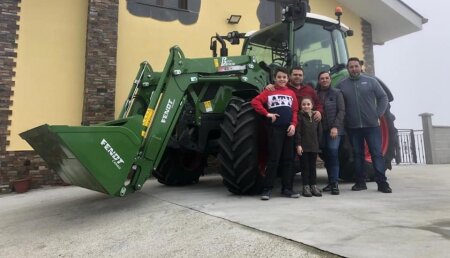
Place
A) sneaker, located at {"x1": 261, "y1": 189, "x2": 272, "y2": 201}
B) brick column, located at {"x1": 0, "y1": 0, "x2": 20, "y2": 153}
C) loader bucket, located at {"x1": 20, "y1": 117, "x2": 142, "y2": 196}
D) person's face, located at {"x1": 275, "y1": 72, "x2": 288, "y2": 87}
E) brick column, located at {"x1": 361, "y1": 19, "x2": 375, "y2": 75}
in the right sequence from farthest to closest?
1. brick column, located at {"x1": 361, "y1": 19, "x2": 375, "y2": 75}
2. brick column, located at {"x1": 0, "y1": 0, "x2": 20, "y2": 153}
3. person's face, located at {"x1": 275, "y1": 72, "x2": 288, "y2": 87}
4. sneaker, located at {"x1": 261, "y1": 189, "x2": 272, "y2": 201}
5. loader bucket, located at {"x1": 20, "y1": 117, "x2": 142, "y2": 196}

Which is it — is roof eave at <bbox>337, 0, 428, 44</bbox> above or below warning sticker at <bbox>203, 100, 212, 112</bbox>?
above

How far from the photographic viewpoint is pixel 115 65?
7.68 m

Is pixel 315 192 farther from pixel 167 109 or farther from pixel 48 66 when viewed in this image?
pixel 48 66

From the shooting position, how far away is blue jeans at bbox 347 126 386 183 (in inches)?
193

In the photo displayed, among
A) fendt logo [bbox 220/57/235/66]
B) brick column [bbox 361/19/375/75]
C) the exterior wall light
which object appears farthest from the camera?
brick column [bbox 361/19/375/75]

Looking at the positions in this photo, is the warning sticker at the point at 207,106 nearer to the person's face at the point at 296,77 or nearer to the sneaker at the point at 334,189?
the person's face at the point at 296,77

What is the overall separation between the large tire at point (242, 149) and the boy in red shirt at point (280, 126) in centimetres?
12

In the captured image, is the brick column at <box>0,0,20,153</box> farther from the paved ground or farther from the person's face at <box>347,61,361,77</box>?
the person's face at <box>347,61,361,77</box>

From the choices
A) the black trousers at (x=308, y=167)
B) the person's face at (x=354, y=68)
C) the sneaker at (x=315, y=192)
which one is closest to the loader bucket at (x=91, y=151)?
the black trousers at (x=308, y=167)

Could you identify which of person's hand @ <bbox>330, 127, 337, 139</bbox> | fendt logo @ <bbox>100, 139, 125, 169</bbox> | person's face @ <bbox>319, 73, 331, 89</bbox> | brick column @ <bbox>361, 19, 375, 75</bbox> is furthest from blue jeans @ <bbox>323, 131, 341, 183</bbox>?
brick column @ <bbox>361, 19, 375, 75</bbox>

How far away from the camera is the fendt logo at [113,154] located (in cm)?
368

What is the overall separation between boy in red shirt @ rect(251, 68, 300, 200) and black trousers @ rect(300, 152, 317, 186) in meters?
0.22

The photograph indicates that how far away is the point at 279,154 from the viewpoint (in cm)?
430

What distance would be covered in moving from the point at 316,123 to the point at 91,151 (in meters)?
2.70
